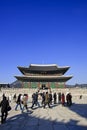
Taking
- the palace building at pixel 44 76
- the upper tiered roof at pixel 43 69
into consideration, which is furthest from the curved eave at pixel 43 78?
the upper tiered roof at pixel 43 69

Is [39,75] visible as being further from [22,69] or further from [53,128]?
[53,128]

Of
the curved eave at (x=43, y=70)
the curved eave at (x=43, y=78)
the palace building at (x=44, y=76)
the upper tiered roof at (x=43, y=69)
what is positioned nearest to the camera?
the curved eave at (x=43, y=78)

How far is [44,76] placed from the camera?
57406mm

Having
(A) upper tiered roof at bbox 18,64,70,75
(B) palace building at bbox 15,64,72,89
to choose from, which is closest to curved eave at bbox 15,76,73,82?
(B) palace building at bbox 15,64,72,89

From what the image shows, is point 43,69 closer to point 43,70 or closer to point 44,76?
point 43,70

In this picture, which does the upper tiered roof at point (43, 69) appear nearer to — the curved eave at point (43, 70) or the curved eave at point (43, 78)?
the curved eave at point (43, 70)

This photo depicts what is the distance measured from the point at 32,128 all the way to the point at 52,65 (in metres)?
50.1

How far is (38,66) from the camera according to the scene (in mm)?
60438

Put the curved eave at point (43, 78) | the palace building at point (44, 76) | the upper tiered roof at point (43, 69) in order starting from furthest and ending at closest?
the upper tiered roof at point (43, 69) → the palace building at point (44, 76) → the curved eave at point (43, 78)

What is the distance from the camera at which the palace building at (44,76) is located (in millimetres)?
56906

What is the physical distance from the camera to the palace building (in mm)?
56906

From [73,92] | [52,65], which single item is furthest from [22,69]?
[73,92]

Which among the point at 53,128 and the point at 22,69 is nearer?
the point at 53,128

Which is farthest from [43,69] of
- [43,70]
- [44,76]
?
[44,76]
